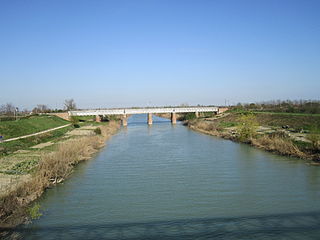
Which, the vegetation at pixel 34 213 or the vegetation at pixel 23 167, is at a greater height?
the vegetation at pixel 23 167

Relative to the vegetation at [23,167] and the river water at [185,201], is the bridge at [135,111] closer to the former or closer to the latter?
the river water at [185,201]

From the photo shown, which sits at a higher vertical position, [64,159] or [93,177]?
[64,159]

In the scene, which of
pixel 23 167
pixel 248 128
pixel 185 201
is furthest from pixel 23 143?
pixel 248 128

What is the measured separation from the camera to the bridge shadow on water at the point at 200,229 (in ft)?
35.7

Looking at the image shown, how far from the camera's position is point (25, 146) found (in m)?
27.8

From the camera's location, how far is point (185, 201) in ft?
48.1

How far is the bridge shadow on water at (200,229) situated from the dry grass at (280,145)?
519 inches

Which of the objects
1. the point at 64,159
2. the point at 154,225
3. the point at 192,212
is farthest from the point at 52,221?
the point at 64,159

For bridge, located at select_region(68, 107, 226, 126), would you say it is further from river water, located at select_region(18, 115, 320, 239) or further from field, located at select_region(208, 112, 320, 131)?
river water, located at select_region(18, 115, 320, 239)

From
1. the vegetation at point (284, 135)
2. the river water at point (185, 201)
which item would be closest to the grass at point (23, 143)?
the river water at point (185, 201)

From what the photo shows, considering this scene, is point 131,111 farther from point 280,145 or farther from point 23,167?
point 23,167

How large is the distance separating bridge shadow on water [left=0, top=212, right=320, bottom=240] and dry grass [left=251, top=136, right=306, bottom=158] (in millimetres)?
13193

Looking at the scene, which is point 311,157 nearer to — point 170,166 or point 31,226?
point 170,166

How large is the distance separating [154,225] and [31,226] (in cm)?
493
